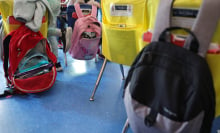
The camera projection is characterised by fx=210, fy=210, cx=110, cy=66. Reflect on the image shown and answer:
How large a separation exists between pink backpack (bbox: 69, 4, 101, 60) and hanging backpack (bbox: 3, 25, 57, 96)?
0.97ft

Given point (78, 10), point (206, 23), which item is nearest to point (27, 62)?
point (78, 10)

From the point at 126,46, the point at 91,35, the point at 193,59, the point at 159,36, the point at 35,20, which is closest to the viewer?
the point at 193,59

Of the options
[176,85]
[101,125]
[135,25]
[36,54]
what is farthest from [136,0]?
[36,54]

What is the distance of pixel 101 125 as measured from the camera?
1340 millimetres

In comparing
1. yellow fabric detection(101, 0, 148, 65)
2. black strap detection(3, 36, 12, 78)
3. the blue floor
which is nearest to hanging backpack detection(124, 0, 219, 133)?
yellow fabric detection(101, 0, 148, 65)

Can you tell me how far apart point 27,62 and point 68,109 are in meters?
0.51

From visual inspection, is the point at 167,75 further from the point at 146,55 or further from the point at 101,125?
the point at 101,125

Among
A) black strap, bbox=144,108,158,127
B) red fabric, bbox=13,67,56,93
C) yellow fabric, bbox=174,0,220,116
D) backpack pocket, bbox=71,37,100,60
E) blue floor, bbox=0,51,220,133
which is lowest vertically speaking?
blue floor, bbox=0,51,220,133

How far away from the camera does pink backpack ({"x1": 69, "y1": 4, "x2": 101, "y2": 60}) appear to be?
1.85 metres

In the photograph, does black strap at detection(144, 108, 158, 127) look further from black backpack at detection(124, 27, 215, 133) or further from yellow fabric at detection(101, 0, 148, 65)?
yellow fabric at detection(101, 0, 148, 65)

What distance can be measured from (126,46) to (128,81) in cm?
32

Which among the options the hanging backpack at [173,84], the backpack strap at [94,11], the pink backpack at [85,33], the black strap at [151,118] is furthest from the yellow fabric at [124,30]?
the backpack strap at [94,11]

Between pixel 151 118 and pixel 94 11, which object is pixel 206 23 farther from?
pixel 94 11

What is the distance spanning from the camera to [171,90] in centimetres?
74
